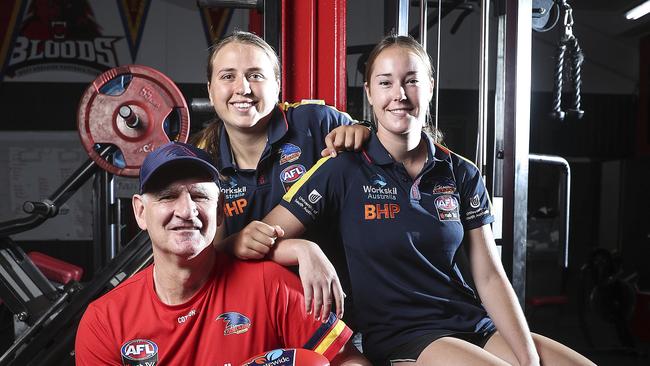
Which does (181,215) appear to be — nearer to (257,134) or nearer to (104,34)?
(257,134)

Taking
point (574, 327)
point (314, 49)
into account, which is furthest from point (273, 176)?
point (574, 327)

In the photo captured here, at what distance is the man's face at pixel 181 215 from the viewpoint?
130cm

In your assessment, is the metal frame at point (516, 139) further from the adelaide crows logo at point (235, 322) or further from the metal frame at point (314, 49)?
the adelaide crows logo at point (235, 322)

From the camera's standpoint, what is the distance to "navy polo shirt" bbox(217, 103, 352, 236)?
1702 millimetres

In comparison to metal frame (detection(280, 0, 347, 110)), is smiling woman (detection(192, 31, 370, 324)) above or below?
below

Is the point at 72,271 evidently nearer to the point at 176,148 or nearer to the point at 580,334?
the point at 176,148

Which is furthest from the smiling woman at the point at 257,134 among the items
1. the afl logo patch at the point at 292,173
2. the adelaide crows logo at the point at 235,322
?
the adelaide crows logo at the point at 235,322

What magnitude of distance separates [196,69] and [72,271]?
Answer: 14.1ft

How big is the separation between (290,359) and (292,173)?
70 centimetres

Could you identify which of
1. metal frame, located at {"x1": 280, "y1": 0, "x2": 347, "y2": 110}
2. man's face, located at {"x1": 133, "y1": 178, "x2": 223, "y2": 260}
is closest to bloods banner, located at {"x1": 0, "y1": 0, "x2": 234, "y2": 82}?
metal frame, located at {"x1": 280, "y1": 0, "x2": 347, "y2": 110}

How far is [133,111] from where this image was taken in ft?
8.39

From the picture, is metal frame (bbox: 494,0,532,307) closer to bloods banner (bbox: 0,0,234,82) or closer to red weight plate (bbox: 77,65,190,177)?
red weight plate (bbox: 77,65,190,177)

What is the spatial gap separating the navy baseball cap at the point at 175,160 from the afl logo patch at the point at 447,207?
1.98ft

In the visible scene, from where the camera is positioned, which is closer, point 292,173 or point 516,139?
point 292,173
